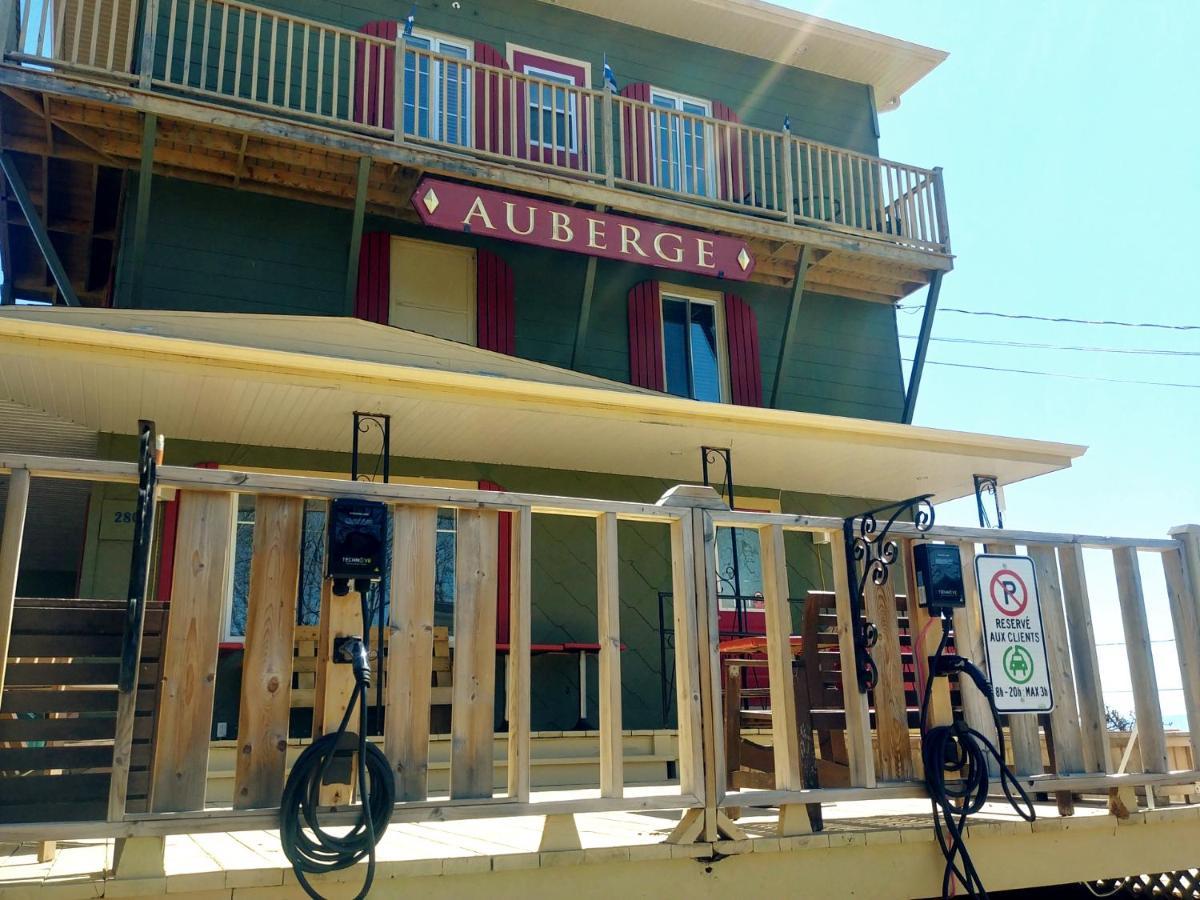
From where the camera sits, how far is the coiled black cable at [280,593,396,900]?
2.68 m

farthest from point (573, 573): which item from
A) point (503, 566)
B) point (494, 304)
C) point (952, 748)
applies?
point (952, 748)

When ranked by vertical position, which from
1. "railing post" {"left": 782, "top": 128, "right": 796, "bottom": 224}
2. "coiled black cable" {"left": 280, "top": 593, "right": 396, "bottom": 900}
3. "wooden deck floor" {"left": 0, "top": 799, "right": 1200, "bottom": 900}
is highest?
"railing post" {"left": 782, "top": 128, "right": 796, "bottom": 224}

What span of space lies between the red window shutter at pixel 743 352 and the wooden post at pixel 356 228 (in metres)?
3.99

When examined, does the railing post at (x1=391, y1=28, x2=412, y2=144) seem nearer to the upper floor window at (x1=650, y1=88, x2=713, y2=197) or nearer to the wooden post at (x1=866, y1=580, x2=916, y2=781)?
the upper floor window at (x1=650, y1=88, x2=713, y2=197)

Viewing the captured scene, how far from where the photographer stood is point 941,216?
10.8 metres

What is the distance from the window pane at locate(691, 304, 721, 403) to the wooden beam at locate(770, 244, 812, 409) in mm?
617

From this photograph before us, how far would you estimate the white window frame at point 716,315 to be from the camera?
35.3 feet

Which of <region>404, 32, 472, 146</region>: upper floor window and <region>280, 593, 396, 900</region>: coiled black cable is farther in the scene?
<region>404, 32, 472, 146</region>: upper floor window

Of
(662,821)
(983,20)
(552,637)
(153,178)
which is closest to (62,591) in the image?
(153,178)

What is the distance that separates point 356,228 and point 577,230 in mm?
1920

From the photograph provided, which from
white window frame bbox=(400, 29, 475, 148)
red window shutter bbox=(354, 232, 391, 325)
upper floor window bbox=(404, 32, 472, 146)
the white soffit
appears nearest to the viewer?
white window frame bbox=(400, 29, 475, 148)

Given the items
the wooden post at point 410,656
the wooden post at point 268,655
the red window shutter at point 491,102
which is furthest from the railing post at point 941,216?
the wooden post at point 268,655

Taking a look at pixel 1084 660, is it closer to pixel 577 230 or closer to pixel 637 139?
pixel 577 230

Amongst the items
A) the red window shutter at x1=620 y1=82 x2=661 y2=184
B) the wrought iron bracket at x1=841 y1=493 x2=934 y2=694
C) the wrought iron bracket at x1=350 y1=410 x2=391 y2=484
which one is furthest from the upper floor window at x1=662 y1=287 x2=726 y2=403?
the wrought iron bracket at x1=841 y1=493 x2=934 y2=694
